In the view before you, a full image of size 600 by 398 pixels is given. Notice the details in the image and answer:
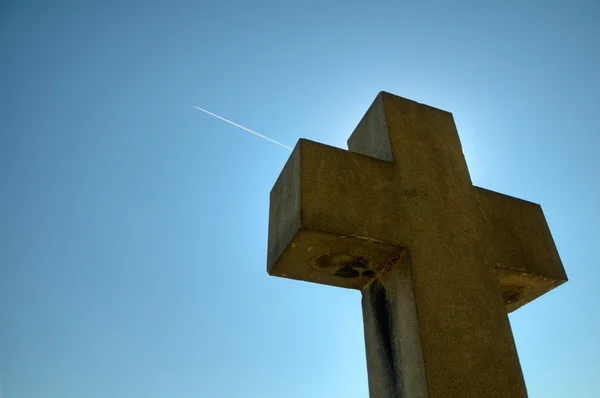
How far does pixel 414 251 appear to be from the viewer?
231cm

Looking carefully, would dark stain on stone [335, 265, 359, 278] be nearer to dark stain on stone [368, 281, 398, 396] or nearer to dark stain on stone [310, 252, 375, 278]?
dark stain on stone [310, 252, 375, 278]

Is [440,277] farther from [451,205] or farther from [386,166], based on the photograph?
[386,166]

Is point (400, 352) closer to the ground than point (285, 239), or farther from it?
closer to the ground

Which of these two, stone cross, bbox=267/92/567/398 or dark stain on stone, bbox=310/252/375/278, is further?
dark stain on stone, bbox=310/252/375/278

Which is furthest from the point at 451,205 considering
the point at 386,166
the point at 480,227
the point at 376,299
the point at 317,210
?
the point at 317,210

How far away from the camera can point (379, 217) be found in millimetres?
2369

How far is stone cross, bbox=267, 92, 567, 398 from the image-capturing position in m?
2.09

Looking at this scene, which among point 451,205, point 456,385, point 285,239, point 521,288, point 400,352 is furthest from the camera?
point 521,288

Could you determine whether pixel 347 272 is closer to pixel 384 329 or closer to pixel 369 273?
pixel 369 273

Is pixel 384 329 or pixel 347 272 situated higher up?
pixel 347 272

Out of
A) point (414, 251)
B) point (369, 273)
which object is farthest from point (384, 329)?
point (414, 251)

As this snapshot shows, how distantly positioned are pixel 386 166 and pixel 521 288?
4.00ft

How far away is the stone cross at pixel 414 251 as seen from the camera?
209cm

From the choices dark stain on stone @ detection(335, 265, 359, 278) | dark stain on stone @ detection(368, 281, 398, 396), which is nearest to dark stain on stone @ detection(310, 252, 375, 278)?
dark stain on stone @ detection(335, 265, 359, 278)
